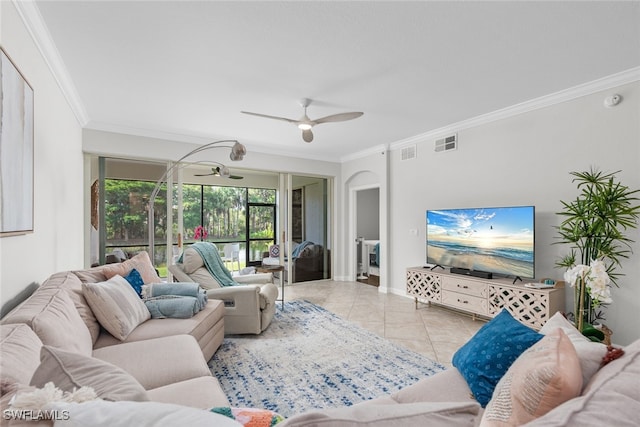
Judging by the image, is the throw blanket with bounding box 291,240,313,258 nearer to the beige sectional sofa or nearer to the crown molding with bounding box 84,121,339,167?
the crown molding with bounding box 84,121,339,167

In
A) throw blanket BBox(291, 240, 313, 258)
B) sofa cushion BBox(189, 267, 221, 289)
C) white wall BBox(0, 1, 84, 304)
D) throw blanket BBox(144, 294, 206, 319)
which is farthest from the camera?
throw blanket BBox(291, 240, 313, 258)

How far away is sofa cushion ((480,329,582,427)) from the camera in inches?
29.8

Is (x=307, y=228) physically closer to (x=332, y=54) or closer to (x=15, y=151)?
(x=332, y=54)

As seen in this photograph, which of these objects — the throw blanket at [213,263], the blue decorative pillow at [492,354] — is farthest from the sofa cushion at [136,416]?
the throw blanket at [213,263]

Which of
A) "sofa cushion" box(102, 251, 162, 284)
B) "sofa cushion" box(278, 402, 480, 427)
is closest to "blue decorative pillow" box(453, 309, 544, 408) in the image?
"sofa cushion" box(278, 402, 480, 427)

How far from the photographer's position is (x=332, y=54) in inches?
96.9

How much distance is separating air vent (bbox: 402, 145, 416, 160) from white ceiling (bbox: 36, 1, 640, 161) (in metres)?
1.02

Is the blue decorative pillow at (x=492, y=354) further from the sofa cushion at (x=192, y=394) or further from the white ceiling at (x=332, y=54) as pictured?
the white ceiling at (x=332, y=54)

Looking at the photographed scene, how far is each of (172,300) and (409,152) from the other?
13.5 ft

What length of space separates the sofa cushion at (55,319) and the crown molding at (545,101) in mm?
4533

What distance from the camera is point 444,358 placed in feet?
9.09

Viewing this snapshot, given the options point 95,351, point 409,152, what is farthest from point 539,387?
point 409,152

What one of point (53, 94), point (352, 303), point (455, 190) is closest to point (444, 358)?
point (352, 303)

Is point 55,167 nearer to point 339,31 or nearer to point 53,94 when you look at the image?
point 53,94
